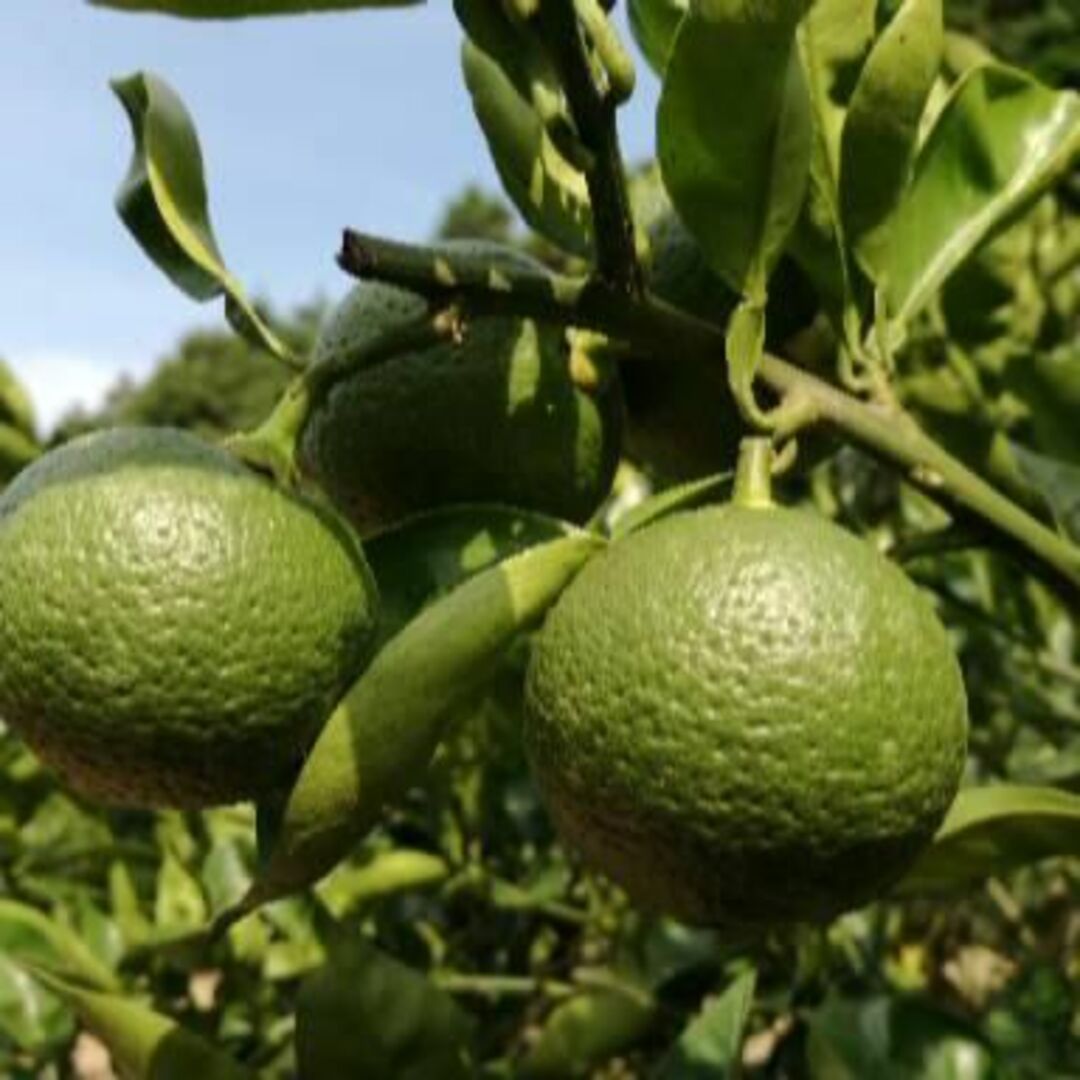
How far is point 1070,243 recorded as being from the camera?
2.09m

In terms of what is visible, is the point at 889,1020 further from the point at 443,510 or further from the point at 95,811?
the point at 95,811

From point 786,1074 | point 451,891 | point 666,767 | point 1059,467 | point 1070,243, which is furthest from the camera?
point 451,891

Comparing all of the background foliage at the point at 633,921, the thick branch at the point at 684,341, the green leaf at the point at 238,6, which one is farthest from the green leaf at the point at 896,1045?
the green leaf at the point at 238,6

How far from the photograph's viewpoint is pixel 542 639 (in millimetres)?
894

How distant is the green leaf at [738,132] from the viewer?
0.90 meters

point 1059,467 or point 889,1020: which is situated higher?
point 1059,467

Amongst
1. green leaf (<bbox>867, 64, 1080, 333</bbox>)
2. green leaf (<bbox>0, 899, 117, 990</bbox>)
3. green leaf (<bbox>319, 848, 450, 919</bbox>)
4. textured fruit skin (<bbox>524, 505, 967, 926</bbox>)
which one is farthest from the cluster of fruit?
green leaf (<bbox>319, 848, 450, 919</bbox>)

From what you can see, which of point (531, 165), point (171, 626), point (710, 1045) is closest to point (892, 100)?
point (531, 165)

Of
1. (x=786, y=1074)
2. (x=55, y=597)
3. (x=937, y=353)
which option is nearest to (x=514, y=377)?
(x=55, y=597)

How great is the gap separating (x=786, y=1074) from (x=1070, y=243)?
88cm

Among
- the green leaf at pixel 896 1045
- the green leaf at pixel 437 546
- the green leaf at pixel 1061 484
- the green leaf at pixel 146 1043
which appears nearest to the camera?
the green leaf at pixel 437 546

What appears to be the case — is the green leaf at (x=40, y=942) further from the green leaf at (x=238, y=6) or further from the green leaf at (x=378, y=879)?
the green leaf at (x=238, y=6)

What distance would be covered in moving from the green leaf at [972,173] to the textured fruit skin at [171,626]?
39cm

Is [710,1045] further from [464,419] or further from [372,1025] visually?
[464,419]
